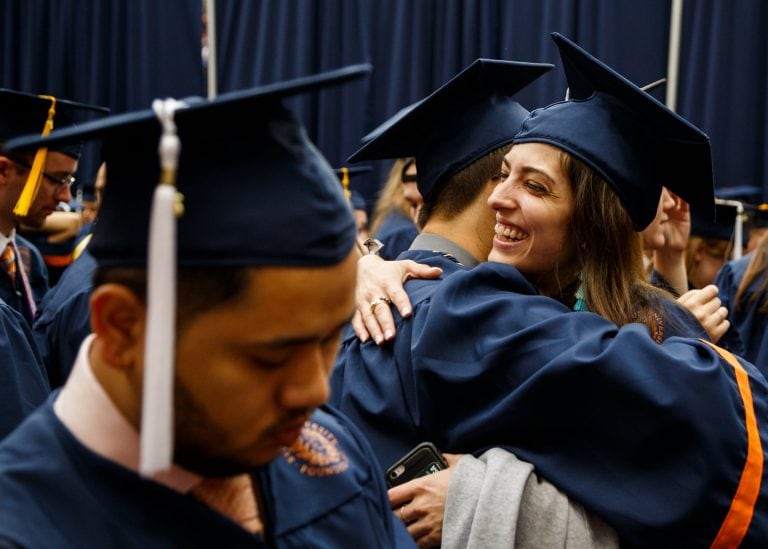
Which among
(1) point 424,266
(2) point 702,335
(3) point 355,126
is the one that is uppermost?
(1) point 424,266

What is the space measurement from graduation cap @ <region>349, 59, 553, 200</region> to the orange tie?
129 cm

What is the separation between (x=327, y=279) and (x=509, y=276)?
892 millimetres

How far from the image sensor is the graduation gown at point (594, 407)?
1523mm

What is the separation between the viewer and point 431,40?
6340 mm

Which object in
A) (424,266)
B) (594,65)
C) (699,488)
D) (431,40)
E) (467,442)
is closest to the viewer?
(699,488)

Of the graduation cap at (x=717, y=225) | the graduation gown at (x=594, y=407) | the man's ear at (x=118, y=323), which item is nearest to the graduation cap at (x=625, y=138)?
the graduation gown at (x=594, y=407)

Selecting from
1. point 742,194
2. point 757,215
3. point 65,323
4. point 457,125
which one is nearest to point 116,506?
point 457,125

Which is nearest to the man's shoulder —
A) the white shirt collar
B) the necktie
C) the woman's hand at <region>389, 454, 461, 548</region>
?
the white shirt collar

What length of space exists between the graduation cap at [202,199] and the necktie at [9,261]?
2.53m

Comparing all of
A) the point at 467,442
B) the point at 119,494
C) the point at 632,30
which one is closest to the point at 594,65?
the point at 467,442

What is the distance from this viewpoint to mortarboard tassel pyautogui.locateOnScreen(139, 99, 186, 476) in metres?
0.82

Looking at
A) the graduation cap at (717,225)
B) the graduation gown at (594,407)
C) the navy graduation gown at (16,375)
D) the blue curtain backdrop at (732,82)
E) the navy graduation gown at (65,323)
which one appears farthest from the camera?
the blue curtain backdrop at (732,82)

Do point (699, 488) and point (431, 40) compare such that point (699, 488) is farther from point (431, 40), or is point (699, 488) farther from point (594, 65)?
point (431, 40)

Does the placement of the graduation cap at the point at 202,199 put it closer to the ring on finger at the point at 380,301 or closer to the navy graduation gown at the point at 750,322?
the ring on finger at the point at 380,301
